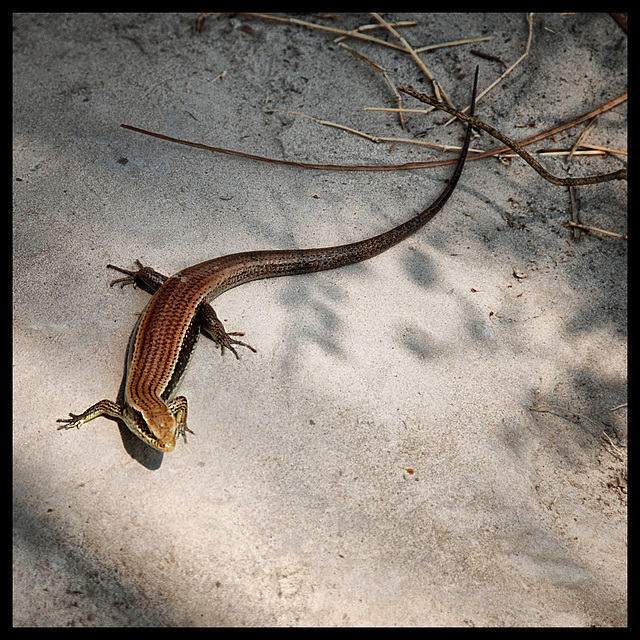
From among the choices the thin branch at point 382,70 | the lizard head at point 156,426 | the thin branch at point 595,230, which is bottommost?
the lizard head at point 156,426

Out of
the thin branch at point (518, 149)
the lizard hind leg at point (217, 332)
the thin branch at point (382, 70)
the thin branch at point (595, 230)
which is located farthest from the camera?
the thin branch at point (382, 70)

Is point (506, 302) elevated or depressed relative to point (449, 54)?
depressed

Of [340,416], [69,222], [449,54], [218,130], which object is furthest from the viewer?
[449,54]

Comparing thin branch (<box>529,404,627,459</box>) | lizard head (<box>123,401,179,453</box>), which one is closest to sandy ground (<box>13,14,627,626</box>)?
thin branch (<box>529,404,627,459</box>)

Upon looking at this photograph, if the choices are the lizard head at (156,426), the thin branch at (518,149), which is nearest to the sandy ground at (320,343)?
the lizard head at (156,426)

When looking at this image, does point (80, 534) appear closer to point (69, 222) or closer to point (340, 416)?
point (340, 416)

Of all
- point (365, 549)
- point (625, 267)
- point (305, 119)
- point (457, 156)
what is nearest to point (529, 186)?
point (457, 156)

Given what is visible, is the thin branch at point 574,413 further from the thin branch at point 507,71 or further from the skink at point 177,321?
the thin branch at point 507,71
